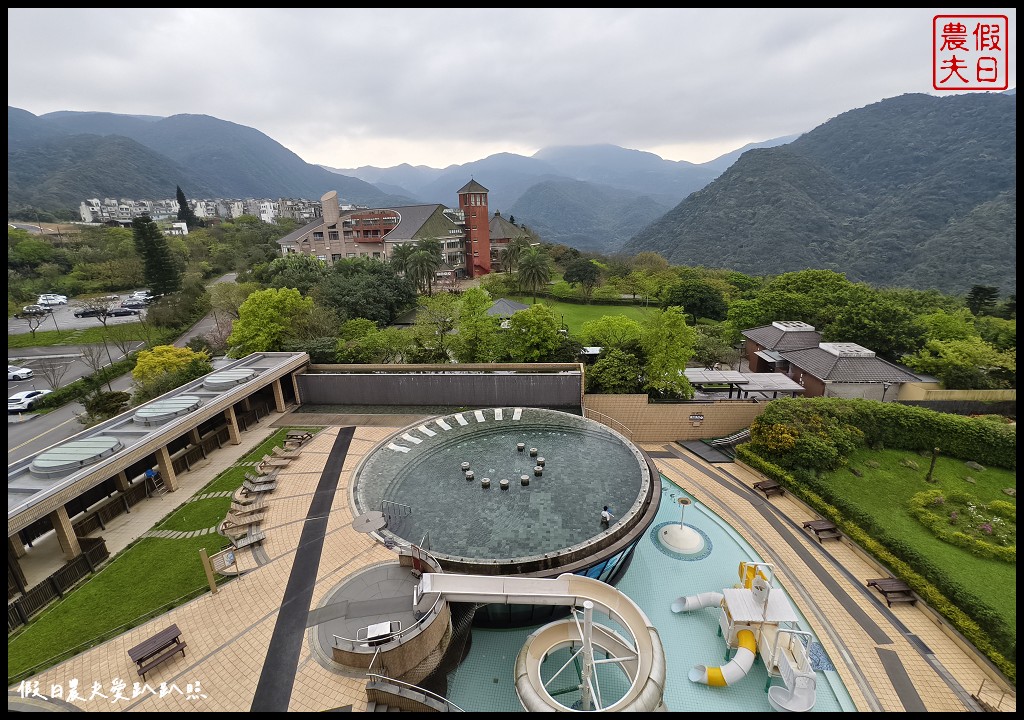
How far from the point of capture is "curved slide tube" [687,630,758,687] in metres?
13.1

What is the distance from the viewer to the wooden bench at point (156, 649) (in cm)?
1159

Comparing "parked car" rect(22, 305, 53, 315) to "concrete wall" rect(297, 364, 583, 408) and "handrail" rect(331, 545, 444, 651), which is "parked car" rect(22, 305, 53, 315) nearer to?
"concrete wall" rect(297, 364, 583, 408)

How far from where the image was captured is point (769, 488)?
22.9 metres

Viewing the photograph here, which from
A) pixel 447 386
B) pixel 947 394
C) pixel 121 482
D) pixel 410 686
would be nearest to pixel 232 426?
pixel 121 482

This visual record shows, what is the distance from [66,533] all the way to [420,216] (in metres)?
65.8

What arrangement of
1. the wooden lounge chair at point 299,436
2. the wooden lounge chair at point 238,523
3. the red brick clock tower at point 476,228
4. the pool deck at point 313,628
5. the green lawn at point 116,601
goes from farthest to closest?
the red brick clock tower at point 476,228 < the wooden lounge chair at point 299,436 < the wooden lounge chair at point 238,523 < the green lawn at point 116,601 < the pool deck at point 313,628

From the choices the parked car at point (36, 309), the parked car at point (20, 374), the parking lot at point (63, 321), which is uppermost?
the parked car at point (36, 309)

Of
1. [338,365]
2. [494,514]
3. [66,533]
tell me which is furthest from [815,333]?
[66,533]

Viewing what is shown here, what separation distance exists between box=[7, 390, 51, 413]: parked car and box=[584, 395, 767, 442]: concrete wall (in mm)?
40985

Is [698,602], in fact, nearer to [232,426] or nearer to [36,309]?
[232,426]

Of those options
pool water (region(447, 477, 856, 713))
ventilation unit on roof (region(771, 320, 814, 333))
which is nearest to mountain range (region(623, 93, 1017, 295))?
ventilation unit on roof (region(771, 320, 814, 333))

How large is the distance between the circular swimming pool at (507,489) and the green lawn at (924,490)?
11.7m

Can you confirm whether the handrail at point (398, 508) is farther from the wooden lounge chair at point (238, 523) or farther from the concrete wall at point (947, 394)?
the concrete wall at point (947, 394)

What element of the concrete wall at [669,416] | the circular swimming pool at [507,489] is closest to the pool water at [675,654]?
the circular swimming pool at [507,489]
